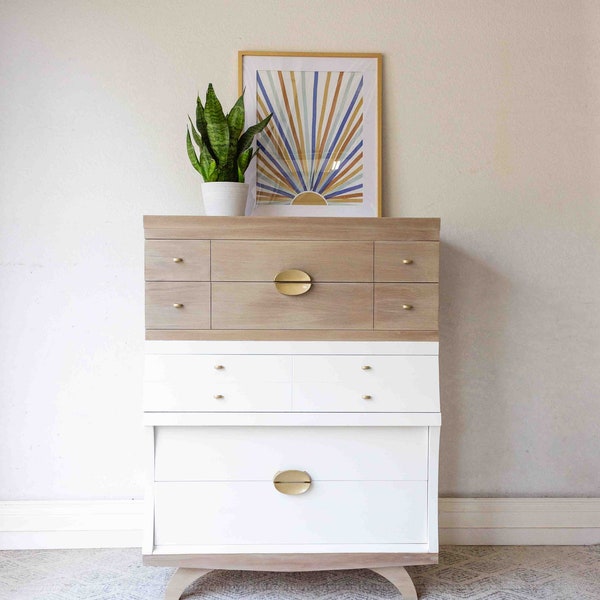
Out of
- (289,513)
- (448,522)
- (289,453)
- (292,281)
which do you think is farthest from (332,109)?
(448,522)

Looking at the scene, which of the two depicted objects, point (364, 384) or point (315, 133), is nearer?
point (364, 384)

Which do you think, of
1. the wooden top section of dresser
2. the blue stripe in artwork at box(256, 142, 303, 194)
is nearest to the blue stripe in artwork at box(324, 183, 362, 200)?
the blue stripe in artwork at box(256, 142, 303, 194)

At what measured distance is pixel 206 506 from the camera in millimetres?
1973

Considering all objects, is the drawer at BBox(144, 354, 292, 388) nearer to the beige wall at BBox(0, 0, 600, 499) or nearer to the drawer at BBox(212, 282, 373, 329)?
the drawer at BBox(212, 282, 373, 329)

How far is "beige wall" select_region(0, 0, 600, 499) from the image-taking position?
2.39 m

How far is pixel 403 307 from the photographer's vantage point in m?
1.98

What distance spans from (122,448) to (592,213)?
2008 mm

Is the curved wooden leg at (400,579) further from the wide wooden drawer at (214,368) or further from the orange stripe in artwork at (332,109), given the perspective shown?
the orange stripe in artwork at (332,109)

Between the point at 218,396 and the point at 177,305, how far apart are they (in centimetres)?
30

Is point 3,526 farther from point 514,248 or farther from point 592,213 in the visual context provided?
point 592,213

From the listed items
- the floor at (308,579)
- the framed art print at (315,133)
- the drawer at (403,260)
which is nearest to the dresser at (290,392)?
the drawer at (403,260)

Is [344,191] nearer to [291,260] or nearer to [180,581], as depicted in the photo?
[291,260]

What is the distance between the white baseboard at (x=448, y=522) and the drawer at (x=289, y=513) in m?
0.52

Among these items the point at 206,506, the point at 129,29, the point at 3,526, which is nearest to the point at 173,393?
the point at 206,506
